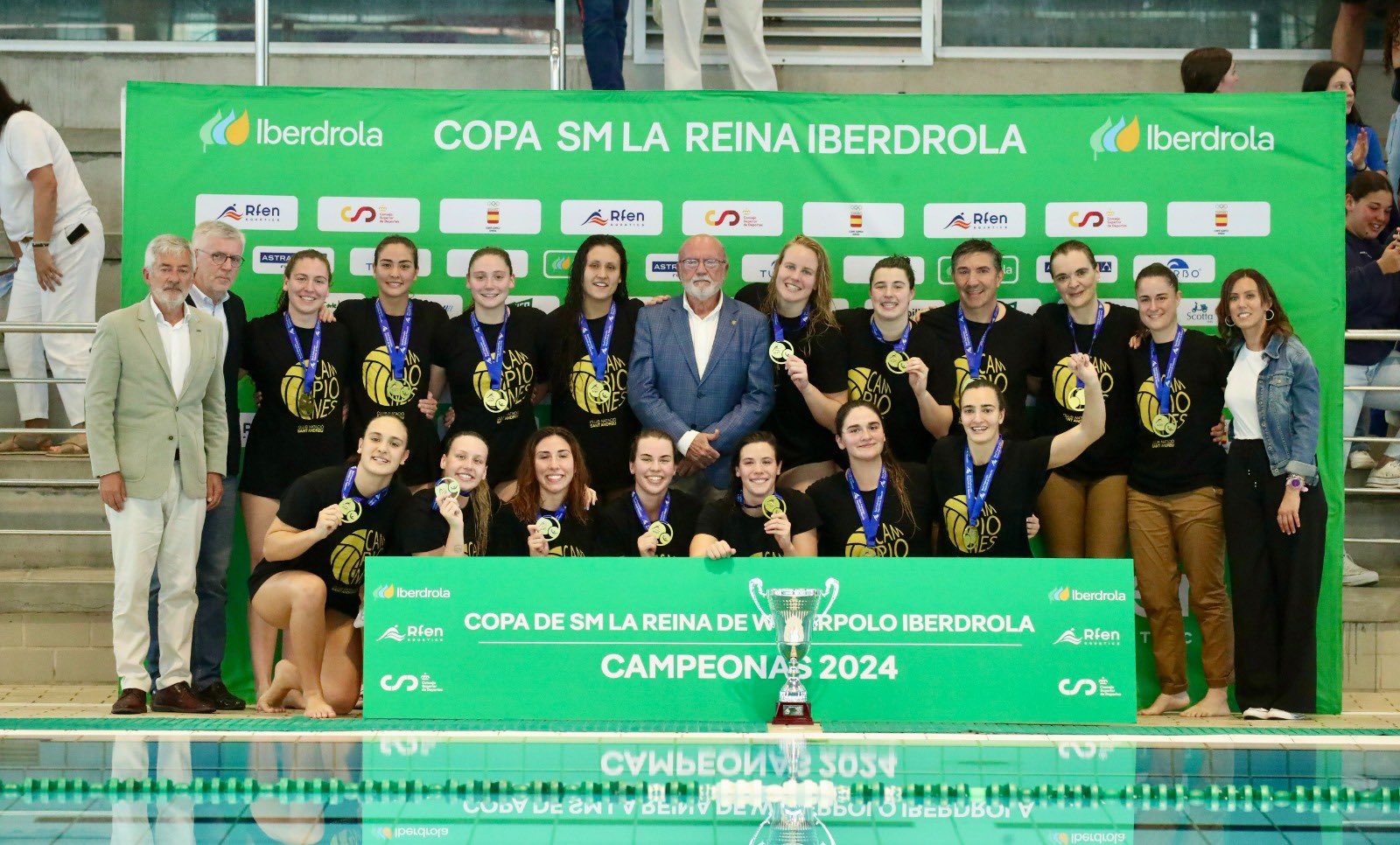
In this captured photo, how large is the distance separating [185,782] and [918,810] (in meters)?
2.22

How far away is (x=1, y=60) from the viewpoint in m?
9.59

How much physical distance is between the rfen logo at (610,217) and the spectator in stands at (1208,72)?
2.95 meters

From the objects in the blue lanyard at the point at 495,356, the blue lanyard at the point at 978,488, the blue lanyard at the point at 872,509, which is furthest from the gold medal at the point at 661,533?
A: the blue lanyard at the point at 978,488

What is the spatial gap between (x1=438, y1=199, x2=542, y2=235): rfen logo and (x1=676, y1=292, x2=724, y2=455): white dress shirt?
1.03m

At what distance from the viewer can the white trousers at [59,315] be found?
8016 millimetres

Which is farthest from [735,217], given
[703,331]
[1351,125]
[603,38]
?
[1351,125]

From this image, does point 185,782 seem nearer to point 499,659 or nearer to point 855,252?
point 499,659

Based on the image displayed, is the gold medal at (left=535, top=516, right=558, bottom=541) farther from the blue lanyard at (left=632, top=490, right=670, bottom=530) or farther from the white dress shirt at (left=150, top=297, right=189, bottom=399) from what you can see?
the white dress shirt at (left=150, top=297, right=189, bottom=399)

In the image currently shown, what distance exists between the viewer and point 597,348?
699cm

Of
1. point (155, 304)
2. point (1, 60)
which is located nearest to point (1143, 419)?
point (155, 304)

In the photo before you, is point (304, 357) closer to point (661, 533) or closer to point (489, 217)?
point (489, 217)

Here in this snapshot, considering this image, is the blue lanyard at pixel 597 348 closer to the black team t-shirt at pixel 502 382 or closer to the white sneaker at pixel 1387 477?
the black team t-shirt at pixel 502 382

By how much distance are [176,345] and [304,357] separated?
0.61 meters

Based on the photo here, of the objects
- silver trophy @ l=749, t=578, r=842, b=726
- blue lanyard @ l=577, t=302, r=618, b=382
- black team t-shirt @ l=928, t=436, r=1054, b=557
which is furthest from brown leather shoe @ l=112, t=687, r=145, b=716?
black team t-shirt @ l=928, t=436, r=1054, b=557
